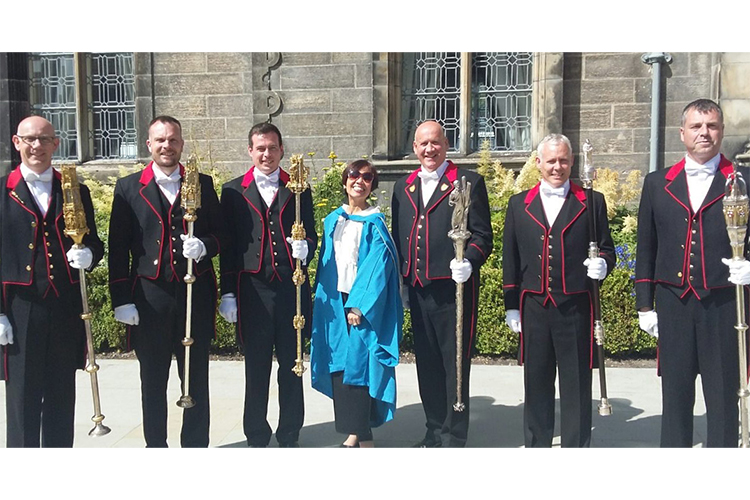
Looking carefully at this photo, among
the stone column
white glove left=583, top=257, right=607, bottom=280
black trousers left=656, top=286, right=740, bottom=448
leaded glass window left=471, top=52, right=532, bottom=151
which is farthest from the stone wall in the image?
black trousers left=656, top=286, right=740, bottom=448

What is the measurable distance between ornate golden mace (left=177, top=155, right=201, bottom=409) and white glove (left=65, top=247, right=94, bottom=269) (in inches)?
21.2

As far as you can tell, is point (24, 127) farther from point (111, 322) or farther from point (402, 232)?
point (111, 322)

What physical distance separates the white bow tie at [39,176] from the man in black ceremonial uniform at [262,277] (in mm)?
1009

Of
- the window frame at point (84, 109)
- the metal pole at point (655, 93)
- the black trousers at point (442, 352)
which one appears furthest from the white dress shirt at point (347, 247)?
the window frame at point (84, 109)

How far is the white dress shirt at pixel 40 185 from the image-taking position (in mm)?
3945

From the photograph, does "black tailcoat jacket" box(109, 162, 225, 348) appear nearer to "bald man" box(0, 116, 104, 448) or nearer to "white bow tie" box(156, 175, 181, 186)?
"white bow tie" box(156, 175, 181, 186)

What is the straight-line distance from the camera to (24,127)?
3887 millimetres

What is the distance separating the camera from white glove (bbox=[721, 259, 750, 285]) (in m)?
3.63

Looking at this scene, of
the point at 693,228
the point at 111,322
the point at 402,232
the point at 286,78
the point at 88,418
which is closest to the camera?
the point at 693,228

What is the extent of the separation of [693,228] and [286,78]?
679 cm

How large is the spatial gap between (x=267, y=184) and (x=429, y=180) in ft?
3.39

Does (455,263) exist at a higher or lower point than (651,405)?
higher

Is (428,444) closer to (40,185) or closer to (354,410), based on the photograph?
(354,410)

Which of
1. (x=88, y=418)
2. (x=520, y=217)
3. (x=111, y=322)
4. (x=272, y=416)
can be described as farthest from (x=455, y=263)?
(x=111, y=322)
